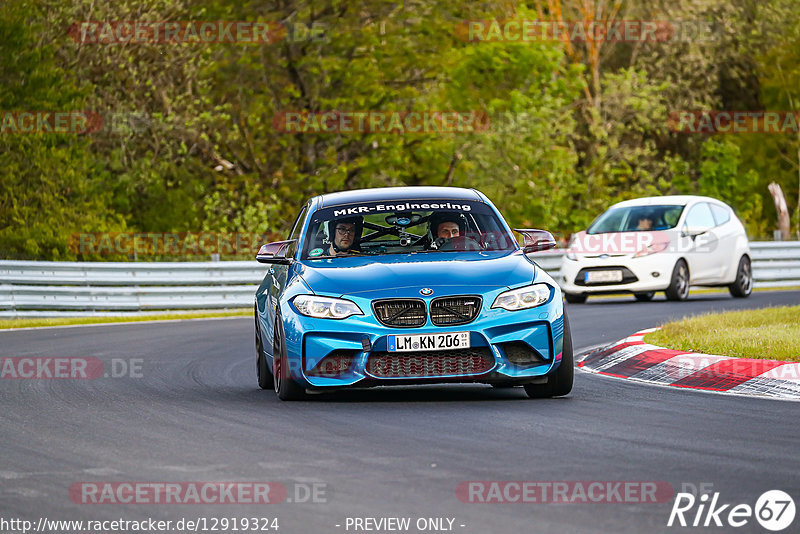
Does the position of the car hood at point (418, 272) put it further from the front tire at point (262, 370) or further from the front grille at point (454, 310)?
the front tire at point (262, 370)

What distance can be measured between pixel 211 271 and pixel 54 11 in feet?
40.7

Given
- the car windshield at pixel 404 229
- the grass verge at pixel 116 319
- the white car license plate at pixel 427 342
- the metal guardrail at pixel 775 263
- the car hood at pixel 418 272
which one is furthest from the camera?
the metal guardrail at pixel 775 263

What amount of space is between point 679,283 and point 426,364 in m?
14.4

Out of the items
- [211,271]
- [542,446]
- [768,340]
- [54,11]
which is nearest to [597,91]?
[54,11]

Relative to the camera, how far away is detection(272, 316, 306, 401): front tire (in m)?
10.4

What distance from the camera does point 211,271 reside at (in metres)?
25.5

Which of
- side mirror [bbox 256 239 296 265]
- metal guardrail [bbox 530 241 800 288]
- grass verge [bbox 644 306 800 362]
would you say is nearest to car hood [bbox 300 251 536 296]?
side mirror [bbox 256 239 296 265]

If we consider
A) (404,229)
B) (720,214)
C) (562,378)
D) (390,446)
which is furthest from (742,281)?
(390,446)

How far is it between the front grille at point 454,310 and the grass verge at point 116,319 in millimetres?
13560

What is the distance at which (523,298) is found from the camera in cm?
1020

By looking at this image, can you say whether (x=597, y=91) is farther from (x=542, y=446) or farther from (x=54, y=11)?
(x=542, y=446)

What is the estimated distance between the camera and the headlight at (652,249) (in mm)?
23438

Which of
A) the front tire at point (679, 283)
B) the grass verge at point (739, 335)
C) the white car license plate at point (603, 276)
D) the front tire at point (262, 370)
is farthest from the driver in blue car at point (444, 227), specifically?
the front tire at point (679, 283)

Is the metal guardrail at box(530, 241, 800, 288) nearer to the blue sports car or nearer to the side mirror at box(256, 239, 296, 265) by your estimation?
the side mirror at box(256, 239, 296, 265)
